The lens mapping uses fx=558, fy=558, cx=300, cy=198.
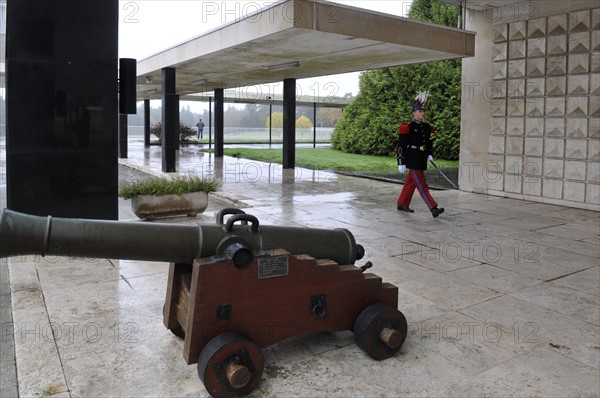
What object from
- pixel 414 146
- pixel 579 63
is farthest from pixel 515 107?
pixel 414 146

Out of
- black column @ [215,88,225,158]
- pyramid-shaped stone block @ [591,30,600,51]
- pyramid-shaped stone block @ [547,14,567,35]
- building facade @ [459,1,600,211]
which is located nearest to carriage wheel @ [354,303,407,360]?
building facade @ [459,1,600,211]

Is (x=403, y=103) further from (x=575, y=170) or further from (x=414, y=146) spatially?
(x=414, y=146)

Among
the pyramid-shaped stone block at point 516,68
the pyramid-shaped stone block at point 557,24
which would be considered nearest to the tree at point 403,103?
the pyramid-shaped stone block at point 516,68

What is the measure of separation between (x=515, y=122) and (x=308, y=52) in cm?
417

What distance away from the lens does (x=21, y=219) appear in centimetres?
255

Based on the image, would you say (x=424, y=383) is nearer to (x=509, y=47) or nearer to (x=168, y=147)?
(x=509, y=47)

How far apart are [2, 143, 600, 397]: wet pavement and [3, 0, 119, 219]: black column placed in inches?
31.7

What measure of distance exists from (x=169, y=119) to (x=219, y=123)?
21.3 feet

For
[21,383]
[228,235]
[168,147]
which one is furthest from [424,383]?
[168,147]

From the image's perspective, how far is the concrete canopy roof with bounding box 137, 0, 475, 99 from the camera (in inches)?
337

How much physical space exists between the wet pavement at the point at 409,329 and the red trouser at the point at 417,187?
1.23 meters

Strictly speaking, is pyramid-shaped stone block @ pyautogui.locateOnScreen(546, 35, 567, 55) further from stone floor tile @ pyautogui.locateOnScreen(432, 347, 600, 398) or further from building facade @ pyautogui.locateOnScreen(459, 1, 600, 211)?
stone floor tile @ pyautogui.locateOnScreen(432, 347, 600, 398)

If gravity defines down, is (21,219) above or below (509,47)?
below

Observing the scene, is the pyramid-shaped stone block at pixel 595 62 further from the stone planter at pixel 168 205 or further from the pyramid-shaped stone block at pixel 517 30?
the stone planter at pixel 168 205
